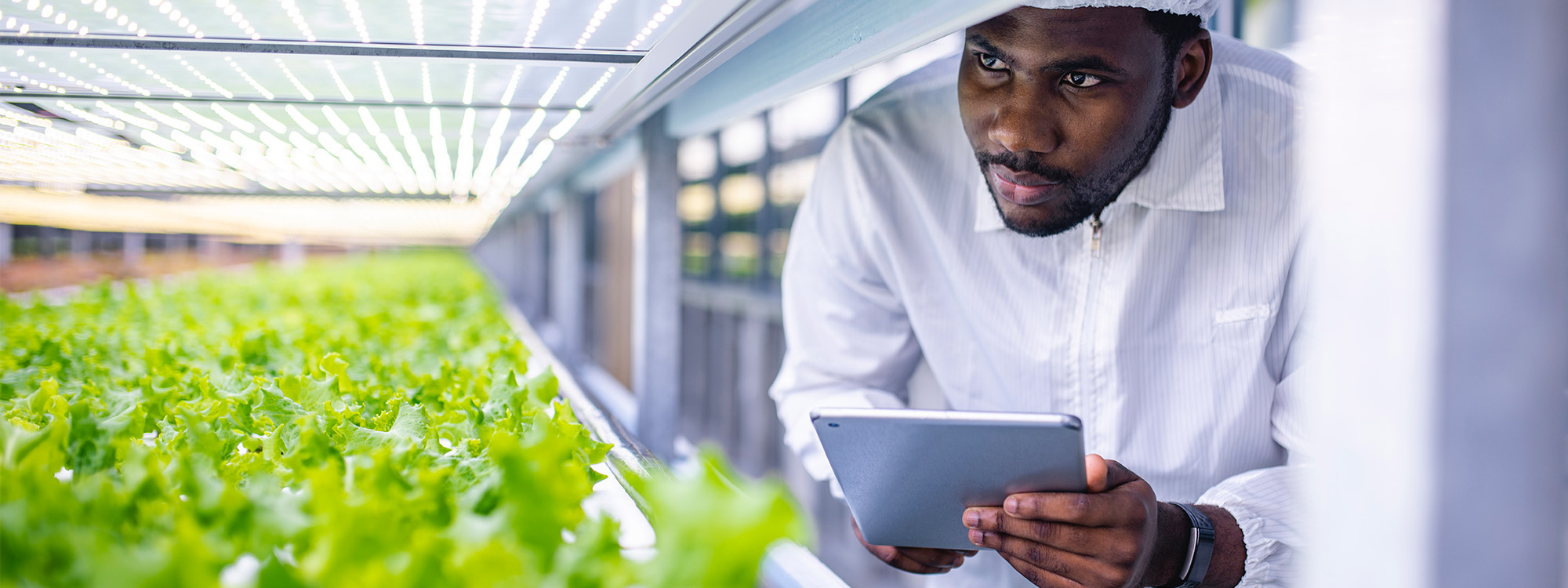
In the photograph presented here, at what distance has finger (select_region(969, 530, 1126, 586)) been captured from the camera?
4.09 feet

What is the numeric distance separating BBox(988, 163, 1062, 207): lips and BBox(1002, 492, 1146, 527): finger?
50cm

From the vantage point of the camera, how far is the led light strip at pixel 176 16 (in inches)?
39.4

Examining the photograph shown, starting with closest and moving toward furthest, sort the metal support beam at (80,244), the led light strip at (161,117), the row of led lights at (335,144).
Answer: the led light strip at (161,117), the row of led lights at (335,144), the metal support beam at (80,244)

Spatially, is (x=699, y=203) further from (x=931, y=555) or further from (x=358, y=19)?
(x=358, y=19)

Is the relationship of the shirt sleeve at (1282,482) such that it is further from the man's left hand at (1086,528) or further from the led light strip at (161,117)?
the led light strip at (161,117)

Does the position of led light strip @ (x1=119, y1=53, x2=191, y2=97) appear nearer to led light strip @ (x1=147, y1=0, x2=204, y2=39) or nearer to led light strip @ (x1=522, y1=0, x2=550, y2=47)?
led light strip @ (x1=147, y1=0, x2=204, y2=39)

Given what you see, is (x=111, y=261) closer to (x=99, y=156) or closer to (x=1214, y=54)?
(x=99, y=156)

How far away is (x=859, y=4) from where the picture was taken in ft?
3.28

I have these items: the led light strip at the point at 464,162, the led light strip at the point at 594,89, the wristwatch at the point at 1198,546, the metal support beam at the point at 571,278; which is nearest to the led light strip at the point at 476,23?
the led light strip at the point at 594,89

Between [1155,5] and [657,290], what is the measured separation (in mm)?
1320

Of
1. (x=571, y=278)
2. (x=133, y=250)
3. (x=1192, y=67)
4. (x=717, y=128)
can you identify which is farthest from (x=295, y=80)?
(x=133, y=250)

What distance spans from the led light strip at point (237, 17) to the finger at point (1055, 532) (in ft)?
3.75

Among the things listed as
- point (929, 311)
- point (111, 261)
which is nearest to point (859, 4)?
point (929, 311)

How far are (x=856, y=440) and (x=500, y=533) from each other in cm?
54
